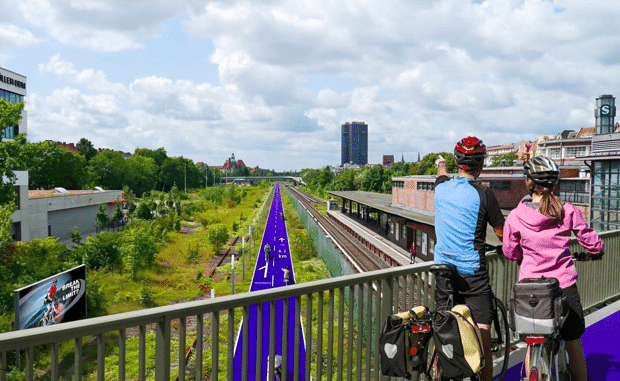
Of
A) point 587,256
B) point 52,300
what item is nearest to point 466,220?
→ point 587,256

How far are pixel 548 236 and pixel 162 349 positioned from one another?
2417 millimetres

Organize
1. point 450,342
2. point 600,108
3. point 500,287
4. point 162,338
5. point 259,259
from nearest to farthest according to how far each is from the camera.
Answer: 1. point 162,338
2. point 450,342
3. point 500,287
4. point 600,108
5. point 259,259

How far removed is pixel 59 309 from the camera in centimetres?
1510

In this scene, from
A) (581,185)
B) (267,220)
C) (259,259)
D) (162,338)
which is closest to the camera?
(162,338)

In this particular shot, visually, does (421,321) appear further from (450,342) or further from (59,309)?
(59,309)

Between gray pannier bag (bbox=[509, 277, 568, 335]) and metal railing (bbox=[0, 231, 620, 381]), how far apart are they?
2.82ft

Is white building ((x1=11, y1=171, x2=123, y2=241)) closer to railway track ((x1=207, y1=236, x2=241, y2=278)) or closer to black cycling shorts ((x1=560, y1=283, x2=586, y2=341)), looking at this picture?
railway track ((x1=207, y1=236, x2=241, y2=278))

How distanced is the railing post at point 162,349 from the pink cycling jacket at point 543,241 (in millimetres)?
2219

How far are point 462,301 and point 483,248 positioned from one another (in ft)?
1.20

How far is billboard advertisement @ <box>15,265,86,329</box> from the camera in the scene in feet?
41.8

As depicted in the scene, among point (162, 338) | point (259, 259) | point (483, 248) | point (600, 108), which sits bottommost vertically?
point (259, 259)

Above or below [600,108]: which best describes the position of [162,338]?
below

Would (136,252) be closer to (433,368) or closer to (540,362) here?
(433,368)

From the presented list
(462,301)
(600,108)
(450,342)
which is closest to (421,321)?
(450,342)
